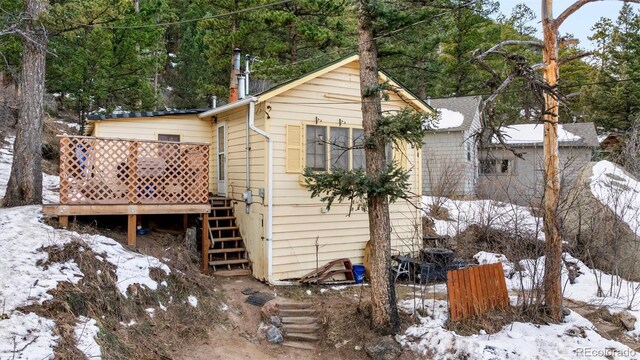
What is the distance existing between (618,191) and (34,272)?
11.1 m

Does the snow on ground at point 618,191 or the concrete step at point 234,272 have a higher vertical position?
the snow on ground at point 618,191

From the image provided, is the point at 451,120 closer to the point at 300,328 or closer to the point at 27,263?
the point at 300,328

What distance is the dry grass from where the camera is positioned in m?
5.00

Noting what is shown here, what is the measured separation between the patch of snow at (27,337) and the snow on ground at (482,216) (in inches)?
300

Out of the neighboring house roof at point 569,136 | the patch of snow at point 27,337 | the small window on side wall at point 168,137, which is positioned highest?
the neighboring house roof at point 569,136

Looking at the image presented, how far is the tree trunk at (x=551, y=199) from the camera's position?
6.25m

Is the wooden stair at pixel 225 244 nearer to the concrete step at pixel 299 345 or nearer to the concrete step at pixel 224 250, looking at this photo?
the concrete step at pixel 224 250

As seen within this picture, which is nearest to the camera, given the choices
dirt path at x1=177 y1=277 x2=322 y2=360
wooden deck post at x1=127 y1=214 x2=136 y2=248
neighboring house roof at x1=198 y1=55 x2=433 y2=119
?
dirt path at x1=177 y1=277 x2=322 y2=360

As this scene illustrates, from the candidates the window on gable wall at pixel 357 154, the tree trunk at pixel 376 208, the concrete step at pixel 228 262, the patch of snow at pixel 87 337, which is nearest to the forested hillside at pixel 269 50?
the tree trunk at pixel 376 208

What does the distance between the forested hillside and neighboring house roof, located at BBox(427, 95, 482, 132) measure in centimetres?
178

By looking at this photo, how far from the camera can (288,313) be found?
6.94 metres

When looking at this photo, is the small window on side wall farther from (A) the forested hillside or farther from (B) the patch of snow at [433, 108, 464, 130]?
(B) the patch of snow at [433, 108, 464, 130]

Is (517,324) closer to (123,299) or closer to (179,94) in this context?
(123,299)

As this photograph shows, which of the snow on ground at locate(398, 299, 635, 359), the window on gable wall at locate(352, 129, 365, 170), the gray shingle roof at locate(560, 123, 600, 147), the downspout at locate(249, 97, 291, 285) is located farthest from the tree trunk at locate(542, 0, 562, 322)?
the gray shingle roof at locate(560, 123, 600, 147)
